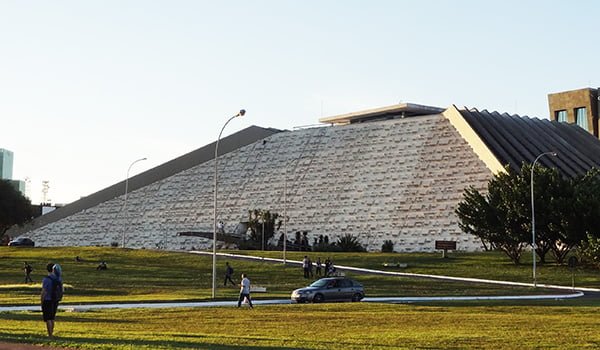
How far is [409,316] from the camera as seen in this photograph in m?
26.9

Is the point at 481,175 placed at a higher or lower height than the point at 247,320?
higher

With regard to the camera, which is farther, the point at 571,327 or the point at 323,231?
the point at 323,231

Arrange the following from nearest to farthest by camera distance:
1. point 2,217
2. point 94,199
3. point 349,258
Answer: point 349,258, point 2,217, point 94,199

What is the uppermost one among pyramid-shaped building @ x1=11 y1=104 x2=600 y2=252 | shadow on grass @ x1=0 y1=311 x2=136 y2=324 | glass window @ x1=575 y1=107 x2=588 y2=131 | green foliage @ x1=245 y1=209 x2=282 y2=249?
glass window @ x1=575 y1=107 x2=588 y2=131

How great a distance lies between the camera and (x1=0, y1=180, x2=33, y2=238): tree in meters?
89.7

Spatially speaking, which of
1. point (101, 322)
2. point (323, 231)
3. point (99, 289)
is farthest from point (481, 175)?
point (101, 322)

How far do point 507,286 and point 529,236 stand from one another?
12.6 metres

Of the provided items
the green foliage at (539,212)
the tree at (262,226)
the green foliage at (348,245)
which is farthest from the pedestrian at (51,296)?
the tree at (262,226)

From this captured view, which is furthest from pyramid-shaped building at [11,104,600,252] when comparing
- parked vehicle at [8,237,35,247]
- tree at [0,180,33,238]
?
tree at [0,180,33,238]

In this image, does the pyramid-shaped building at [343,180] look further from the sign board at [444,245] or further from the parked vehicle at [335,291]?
the parked vehicle at [335,291]

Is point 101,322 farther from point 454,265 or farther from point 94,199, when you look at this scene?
point 94,199

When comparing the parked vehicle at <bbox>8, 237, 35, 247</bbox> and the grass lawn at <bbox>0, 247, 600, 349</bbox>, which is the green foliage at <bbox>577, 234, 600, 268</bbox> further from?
the parked vehicle at <bbox>8, 237, 35, 247</bbox>

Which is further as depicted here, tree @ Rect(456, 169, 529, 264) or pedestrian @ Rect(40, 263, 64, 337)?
tree @ Rect(456, 169, 529, 264)

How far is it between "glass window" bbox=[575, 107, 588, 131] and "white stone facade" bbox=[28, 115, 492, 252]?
32.6 m
